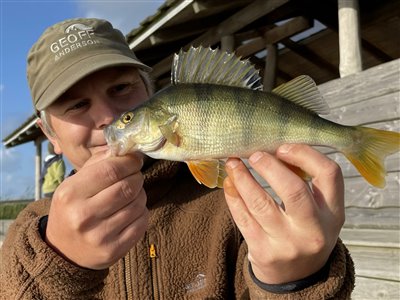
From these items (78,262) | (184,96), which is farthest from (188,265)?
(184,96)

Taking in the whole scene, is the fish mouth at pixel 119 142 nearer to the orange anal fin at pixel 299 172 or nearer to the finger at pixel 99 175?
the finger at pixel 99 175

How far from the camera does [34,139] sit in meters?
11.5

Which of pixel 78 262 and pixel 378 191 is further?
pixel 378 191

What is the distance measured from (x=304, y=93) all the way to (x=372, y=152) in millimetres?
266

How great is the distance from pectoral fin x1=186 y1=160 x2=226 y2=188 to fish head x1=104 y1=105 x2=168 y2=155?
142mm

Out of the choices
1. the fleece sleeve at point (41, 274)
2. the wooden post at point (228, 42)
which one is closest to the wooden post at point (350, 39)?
the wooden post at point (228, 42)

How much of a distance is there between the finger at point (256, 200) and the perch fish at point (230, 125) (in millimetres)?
113

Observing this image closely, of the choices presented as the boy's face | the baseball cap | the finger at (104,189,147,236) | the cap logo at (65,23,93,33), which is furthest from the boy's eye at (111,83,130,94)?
the finger at (104,189,147,236)

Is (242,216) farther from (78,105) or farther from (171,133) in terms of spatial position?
(78,105)

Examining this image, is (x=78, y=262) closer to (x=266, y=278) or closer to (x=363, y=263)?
(x=266, y=278)

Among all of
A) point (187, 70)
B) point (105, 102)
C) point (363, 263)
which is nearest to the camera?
point (187, 70)

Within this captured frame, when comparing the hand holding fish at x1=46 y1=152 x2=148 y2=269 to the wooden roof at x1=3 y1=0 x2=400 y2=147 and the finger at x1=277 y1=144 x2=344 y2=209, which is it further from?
the wooden roof at x1=3 y1=0 x2=400 y2=147

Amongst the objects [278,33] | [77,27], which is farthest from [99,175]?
[278,33]

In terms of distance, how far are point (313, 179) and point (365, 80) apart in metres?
2.28
